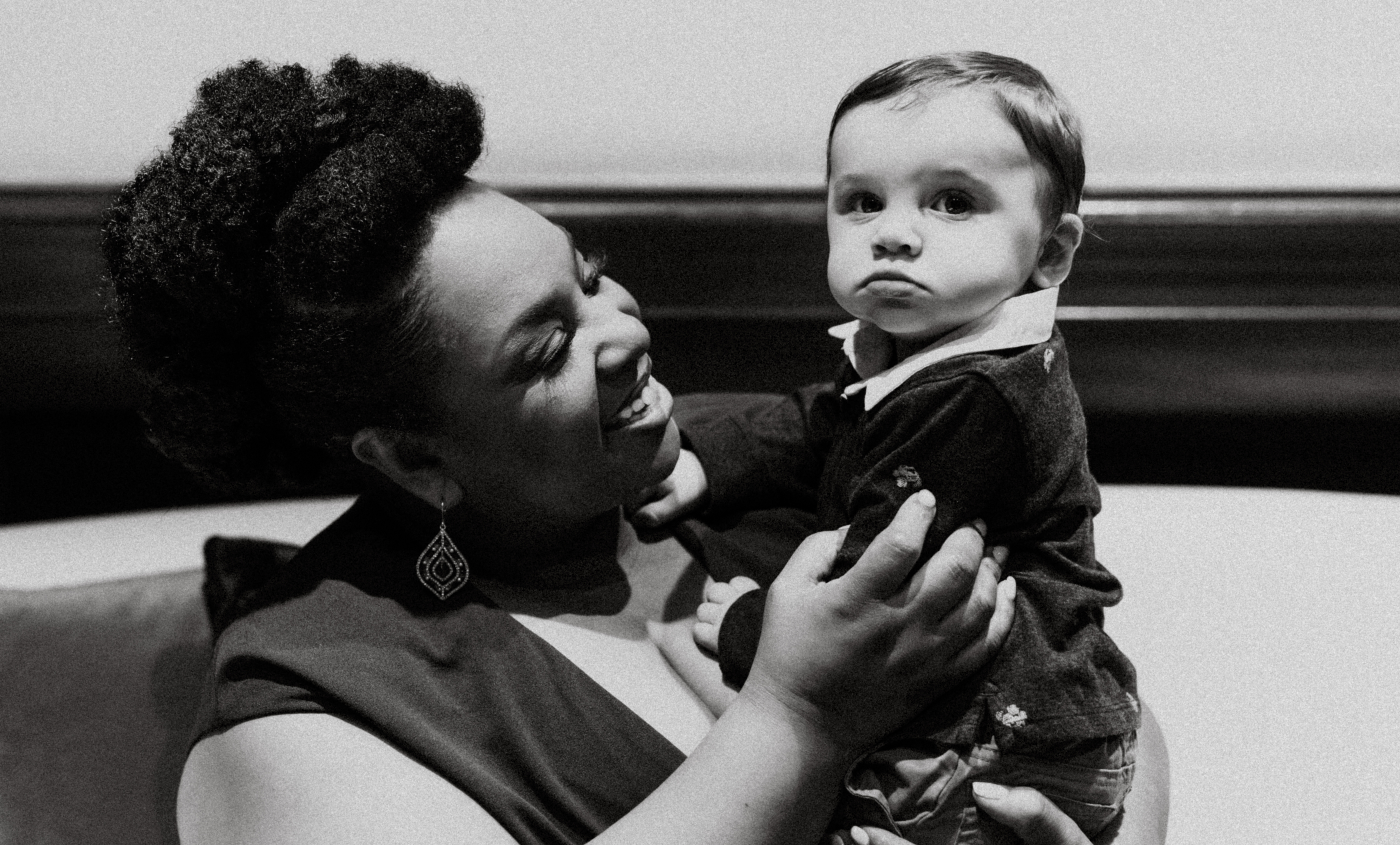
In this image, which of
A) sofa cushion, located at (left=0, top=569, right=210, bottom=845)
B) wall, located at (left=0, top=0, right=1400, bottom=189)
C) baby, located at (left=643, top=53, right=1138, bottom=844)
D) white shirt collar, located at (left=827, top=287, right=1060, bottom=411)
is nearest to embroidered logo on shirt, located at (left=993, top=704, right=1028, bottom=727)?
baby, located at (left=643, top=53, right=1138, bottom=844)

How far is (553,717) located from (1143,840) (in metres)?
0.67

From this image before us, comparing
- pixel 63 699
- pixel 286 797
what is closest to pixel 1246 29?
pixel 286 797

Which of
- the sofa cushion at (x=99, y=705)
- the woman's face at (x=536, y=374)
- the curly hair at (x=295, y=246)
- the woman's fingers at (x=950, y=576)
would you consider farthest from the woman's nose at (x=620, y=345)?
the sofa cushion at (x=99, y=705)

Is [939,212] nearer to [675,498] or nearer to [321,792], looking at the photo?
[675,498]

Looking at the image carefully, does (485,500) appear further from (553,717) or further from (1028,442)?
(1028,442)

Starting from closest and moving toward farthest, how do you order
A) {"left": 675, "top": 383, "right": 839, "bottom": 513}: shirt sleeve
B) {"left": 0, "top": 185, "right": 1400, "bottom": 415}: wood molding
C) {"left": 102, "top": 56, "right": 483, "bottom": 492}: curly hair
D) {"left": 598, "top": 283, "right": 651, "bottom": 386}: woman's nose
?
{"left": 102, "top": 56, "right": 483, "bottom": 492}: curly hair → {"left": 598, "top": 283, "right": 651, "bottom": 386}: woman's nose → {"left": 675, "top": 383, "right": 839, "bottom": 513}: shirt sleeve → {"left": 0, "top": 185, "right": 1400, "bottom": 415}: wood molding

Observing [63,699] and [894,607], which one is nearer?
[894,607]

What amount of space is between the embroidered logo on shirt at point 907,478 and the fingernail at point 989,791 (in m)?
0.30

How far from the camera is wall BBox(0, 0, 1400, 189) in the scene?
91.4 inches

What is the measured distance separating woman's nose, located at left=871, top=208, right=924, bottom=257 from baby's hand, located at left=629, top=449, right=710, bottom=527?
0.49 m

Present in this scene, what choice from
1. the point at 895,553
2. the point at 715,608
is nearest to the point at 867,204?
the point at 895,553

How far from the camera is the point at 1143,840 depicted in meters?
1.48

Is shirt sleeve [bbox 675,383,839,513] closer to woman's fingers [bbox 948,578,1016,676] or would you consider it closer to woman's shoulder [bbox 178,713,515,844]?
woman's fingers [bbox 948,578,1016,676]

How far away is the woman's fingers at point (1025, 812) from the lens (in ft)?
4.21
